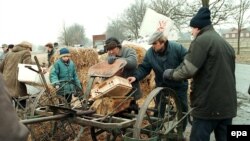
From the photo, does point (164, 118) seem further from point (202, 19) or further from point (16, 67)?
point (16, 67)

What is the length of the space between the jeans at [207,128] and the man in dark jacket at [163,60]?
0.98m

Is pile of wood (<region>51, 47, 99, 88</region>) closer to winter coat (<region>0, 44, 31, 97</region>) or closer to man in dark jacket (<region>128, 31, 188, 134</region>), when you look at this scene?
winter coat (<region>0, 44, 31, 97</region>)

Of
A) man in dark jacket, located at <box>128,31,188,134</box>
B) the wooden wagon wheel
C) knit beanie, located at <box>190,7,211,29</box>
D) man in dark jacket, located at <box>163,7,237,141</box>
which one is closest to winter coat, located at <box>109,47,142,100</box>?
man in dark jacket, located at <box>128,31,188,134</box>

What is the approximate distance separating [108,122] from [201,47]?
4.93 feet

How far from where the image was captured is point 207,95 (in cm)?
457

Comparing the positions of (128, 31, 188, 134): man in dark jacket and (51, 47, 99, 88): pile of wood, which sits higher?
(128, 31, 188, 134): man in dark jacket

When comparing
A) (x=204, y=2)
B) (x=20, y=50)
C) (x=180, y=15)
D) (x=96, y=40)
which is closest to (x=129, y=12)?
(x=96, y=40)

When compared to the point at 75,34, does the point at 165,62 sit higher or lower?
higher

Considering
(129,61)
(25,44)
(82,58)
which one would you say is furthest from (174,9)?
(129,61)

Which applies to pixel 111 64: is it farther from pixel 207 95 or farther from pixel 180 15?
pixel 180 15

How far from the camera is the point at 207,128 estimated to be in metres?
4.68

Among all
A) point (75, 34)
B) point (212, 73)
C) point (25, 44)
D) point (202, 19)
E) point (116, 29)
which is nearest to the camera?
point (212, 73)

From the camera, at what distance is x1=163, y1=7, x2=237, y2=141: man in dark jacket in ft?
14.7

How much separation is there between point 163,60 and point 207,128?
59.7 inches
